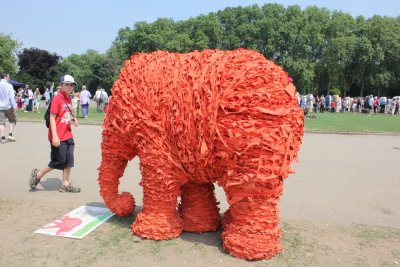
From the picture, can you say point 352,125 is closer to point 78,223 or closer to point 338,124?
point 338,124

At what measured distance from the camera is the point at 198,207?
13.3 ft

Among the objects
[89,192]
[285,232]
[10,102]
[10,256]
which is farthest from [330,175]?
[10,102]

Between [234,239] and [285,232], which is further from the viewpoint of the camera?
[285,232]

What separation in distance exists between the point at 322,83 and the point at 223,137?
5307cm

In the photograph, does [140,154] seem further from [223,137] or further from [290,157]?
[290,157]

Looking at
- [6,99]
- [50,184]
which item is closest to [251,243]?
[50,184]

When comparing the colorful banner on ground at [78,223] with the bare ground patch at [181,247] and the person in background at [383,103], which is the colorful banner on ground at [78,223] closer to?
the bare ground patch at [181,247]

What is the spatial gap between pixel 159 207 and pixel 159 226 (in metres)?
0.19

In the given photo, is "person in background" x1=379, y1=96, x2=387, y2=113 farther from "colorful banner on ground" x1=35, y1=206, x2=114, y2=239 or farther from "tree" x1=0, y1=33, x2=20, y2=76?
"tree" x1=0, y1=33, x2=20, y2=76

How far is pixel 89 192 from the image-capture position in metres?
5.85

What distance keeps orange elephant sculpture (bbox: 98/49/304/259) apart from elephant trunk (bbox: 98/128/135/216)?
0.08 metres

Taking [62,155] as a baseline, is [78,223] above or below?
below

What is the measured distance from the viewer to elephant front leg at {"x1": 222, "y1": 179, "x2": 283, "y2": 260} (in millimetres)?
3334

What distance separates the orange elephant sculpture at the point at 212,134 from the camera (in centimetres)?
328
